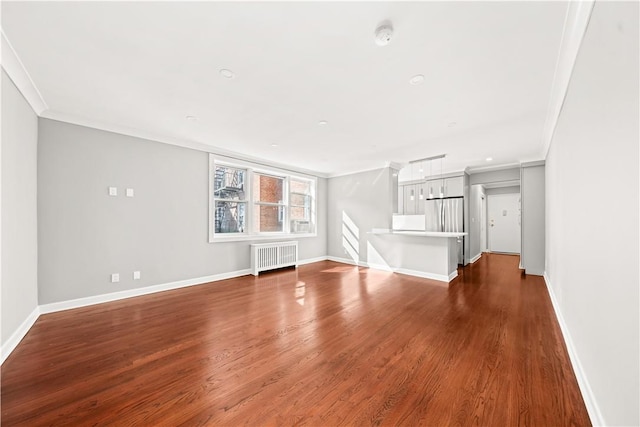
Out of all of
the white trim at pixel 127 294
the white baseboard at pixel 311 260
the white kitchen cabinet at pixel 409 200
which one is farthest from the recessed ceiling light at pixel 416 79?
the white kitchen cabinet at pixel 409 200

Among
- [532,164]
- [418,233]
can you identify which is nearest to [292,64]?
[418,233]

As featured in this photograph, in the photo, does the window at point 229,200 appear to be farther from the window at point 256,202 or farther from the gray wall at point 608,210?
the gray wall at point 608,210

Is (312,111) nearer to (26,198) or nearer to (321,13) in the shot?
(321,13)

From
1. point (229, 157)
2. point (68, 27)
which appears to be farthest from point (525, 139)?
point (68, 27)

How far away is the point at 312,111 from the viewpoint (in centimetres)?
300

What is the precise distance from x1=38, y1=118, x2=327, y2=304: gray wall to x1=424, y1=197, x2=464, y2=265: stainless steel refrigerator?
18.7 ft

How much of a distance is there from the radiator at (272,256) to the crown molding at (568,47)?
5.07m

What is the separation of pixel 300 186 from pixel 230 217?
229 centimetres

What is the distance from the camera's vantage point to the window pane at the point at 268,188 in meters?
5.61

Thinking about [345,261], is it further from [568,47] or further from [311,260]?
[568,47]

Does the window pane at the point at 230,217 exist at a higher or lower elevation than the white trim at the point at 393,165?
lower

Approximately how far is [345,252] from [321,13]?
18.9ft

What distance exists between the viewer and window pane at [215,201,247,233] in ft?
16.2

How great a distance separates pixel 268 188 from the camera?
5.89m
